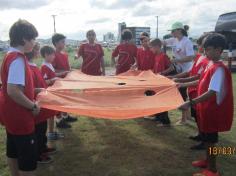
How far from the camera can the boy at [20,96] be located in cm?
357

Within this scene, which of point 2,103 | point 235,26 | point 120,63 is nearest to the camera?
point 2,103

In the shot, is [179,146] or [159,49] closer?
[179,146]

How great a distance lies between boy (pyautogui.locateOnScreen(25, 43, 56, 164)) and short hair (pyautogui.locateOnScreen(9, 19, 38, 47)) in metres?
1.11

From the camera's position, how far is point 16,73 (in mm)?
3555

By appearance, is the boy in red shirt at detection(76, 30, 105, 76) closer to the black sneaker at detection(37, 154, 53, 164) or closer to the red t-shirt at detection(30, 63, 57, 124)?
the black sneaker at detection(37, 154, 53, 164)

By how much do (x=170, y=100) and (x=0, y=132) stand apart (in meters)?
3.88

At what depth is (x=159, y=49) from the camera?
734 cm

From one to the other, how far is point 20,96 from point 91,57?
4.87m

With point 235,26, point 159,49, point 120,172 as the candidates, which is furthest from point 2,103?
point 235,26

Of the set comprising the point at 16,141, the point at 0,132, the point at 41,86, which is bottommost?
the point at 0,132

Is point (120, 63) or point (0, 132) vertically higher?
point (120, 63)

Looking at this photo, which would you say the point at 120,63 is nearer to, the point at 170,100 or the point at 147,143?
the point at 147,143

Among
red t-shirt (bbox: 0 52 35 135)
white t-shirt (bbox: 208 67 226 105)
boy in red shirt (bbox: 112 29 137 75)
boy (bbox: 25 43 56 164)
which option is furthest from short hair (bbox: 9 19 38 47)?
boy in red shirt (bbox: 112 29 137 75)

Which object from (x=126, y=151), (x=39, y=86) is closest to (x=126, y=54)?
(x=126, y=151)
